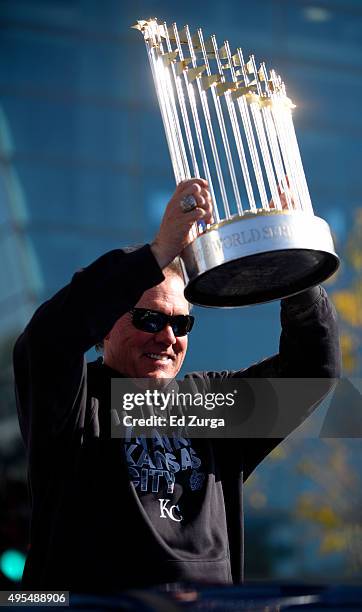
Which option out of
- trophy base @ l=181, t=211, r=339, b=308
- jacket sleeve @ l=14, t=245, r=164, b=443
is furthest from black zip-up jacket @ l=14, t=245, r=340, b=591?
trophy base @ l=181, t=211, r=339, b=308

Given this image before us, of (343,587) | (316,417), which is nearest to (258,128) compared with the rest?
(343,587)

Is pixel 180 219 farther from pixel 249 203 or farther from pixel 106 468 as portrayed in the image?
pixel 106 468

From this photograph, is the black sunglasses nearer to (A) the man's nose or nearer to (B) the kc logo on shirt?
(A) the man's nose

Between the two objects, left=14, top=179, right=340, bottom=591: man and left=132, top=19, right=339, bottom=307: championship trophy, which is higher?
left=132, top=19, right=339, bottom=307: championship trophy

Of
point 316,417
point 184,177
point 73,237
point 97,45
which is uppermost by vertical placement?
point 97,45

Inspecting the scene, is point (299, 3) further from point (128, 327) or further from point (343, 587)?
point (343, 587)

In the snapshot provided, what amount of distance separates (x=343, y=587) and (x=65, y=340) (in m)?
1.03

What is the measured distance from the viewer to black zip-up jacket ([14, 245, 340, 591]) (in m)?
2.31

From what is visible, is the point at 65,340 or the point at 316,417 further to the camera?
the point at 316,417

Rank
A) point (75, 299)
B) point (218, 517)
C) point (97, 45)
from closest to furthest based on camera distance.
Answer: point (75, 299) < point (218, 517) < point (97, 45)

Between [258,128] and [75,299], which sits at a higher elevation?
[258,128]

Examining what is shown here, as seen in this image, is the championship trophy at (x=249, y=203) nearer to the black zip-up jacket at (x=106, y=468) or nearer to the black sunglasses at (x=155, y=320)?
the black zip-up jacket at (x=106, y=468)

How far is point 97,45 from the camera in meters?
11.7

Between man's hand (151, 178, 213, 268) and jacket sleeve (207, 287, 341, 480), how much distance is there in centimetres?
57
